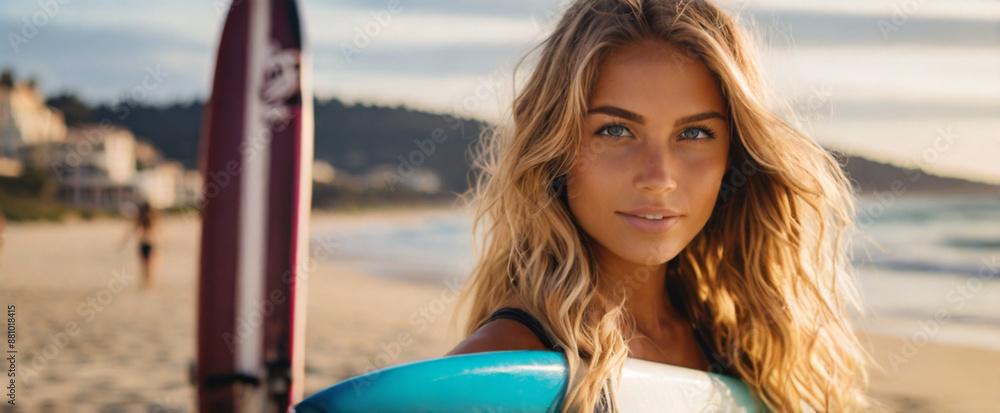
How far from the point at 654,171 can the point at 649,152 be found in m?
0.04

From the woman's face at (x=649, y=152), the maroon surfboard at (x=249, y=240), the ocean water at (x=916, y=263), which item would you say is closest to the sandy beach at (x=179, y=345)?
the maroon surfboard at (x=249, y=240)

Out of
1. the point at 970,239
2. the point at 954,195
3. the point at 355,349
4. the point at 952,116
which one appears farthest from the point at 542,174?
the point at 952,116

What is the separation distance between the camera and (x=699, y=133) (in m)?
1.41

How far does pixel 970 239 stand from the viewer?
14070 mm

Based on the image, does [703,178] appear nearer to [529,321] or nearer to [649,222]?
[649,222]

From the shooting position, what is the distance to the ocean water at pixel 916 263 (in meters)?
8.48

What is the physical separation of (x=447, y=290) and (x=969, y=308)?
8419mm

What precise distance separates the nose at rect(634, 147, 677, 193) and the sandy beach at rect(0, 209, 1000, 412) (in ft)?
2.44

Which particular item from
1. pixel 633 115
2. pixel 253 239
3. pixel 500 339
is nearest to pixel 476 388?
pixel 500 339

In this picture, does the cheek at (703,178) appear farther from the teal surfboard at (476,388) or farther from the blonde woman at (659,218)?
the teal surfboard at (476,388)

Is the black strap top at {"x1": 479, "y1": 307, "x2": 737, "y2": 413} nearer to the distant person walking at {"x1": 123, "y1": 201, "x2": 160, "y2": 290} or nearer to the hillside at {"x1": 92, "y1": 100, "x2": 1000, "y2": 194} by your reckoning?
the distant person walking at {"x1": 123, "y1": 201, "x2": 160, "y2": 290}

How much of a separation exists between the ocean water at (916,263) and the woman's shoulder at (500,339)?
7.35 feet

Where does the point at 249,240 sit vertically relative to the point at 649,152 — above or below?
below

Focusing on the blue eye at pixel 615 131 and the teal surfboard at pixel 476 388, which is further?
the blue eye at pixel 615 131
